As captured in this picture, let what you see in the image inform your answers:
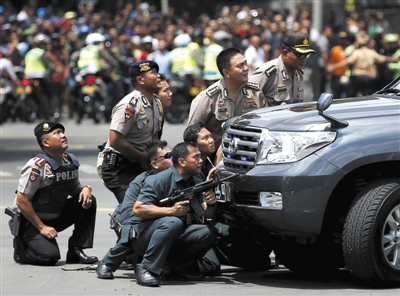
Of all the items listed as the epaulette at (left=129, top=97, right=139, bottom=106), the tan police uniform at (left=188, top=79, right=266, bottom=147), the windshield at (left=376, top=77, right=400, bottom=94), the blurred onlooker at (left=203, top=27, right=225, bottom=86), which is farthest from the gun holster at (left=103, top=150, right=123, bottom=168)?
the blurred onlooker at (left=203, top=27, right=225, bottom=86)

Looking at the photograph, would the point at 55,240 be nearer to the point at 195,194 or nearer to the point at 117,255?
the point at 117,255

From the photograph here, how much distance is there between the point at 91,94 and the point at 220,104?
42.5ft

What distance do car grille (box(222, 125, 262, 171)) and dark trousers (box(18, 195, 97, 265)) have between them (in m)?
1.58

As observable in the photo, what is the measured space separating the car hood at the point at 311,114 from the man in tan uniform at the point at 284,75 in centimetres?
116

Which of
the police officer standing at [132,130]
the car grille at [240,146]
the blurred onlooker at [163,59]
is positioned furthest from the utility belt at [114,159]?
the blurred onlooker at [163,59]

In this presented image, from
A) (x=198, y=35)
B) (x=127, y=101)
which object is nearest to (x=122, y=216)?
(x=127, y=101)

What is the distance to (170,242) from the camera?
277 inches

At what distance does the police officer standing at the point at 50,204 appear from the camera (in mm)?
8000

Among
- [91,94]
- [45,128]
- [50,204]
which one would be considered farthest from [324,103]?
[91,94]

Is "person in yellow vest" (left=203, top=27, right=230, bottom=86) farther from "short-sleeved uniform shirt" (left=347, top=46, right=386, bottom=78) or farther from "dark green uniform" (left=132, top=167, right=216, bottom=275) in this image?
"dark green uniform" (left=132, top=167, right=216, bottom=275)

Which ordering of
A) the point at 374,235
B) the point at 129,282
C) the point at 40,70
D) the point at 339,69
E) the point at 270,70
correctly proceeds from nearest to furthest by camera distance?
the point at 374,235 → the point at 129,282 → the point at 270,70 → the point at 40,70 → the point at 339,69

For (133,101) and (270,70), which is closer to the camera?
(133,101)

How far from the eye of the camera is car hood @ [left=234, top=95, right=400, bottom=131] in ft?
22.1

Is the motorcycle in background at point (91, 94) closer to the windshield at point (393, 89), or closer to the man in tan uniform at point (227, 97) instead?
the man in tan uniform at point (227, 97)
